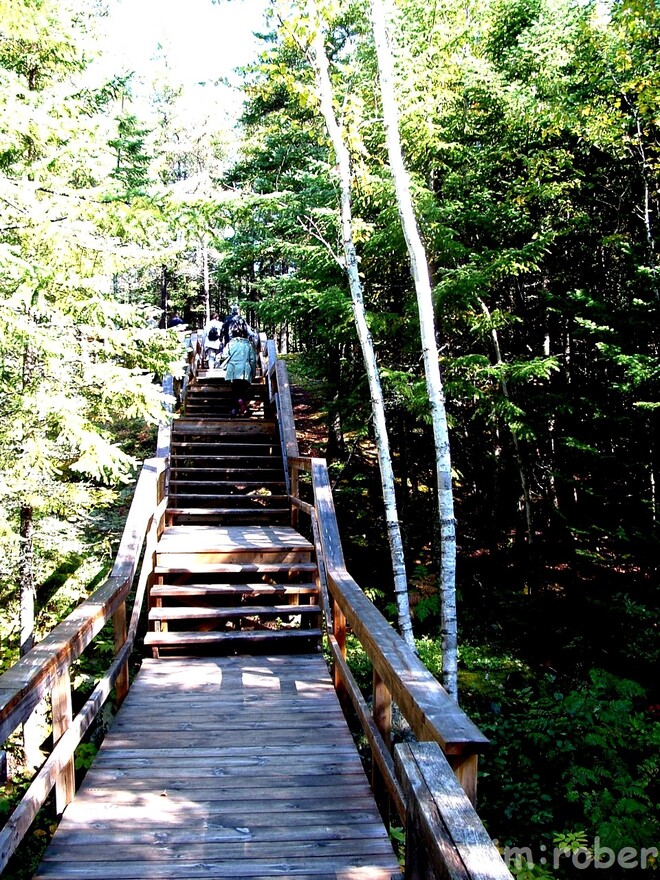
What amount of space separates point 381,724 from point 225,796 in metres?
0.93

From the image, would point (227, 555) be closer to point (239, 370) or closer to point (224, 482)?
point (224, 482)

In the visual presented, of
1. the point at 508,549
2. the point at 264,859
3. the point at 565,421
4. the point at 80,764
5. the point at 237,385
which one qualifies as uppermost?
the point at 237,385

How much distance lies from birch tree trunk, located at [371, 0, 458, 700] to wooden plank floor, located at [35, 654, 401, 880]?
2.40 meters

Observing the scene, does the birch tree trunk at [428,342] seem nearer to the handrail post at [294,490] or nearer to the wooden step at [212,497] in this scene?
the handrail post at [294,490]

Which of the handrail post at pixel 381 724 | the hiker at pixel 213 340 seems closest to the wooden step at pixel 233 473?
the handrail post at pixel 381 724

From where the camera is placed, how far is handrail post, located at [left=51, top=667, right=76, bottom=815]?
3.05m

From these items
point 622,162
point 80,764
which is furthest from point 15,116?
point 622,162

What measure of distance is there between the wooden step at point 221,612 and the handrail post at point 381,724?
8.56 ft

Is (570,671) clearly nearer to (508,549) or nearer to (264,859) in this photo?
(508,549)

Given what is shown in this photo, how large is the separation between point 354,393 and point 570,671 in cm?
540

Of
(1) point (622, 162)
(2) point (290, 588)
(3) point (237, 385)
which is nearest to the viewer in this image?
(2) point (290, 588)

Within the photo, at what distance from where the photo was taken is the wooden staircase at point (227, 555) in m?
5.71

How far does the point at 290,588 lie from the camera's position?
20.0ft

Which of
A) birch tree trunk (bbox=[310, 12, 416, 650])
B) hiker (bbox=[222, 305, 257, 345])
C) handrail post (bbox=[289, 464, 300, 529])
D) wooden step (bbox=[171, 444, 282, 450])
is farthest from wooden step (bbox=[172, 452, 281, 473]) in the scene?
hiker (bbox=[222, 305, 257, 345])
